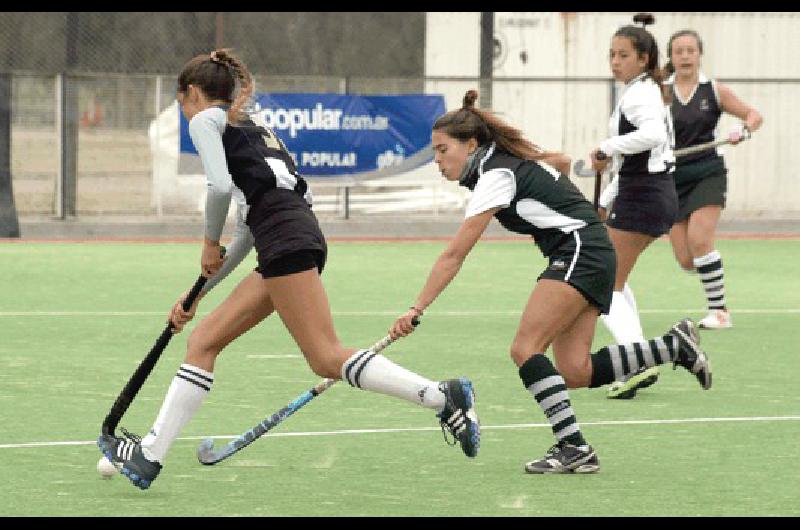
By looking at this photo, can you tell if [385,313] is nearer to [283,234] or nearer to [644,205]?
[644,205]

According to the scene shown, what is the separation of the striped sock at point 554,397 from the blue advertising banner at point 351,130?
15.0 meters

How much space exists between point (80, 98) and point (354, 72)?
16673mm

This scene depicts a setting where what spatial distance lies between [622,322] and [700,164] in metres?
3.00

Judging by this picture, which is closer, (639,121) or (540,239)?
(540,239)

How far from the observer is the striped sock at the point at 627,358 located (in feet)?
26.2

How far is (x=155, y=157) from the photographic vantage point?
75.2ft

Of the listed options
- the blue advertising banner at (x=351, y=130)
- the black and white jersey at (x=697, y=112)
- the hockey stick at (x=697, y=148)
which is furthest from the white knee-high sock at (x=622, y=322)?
the blue advertising banner at (x=351, y=130)

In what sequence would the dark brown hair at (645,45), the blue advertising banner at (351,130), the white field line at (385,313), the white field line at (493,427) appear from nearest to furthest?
the white field line at (493,427), the dark brown hair at (645,45), the white field line at (385,313), the blue advertising banner at (351,130)

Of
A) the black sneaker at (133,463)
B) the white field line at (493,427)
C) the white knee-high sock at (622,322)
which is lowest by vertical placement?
the white field line at (493,427)

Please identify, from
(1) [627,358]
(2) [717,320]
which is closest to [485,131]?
(1) [627,358]

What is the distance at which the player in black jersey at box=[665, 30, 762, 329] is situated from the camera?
12156 millimetres

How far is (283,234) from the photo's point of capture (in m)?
7.15

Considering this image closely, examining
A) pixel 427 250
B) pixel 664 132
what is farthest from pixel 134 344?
pixel 427 250

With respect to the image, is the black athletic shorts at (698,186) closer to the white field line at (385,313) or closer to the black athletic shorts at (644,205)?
the white field line at (385,313)
